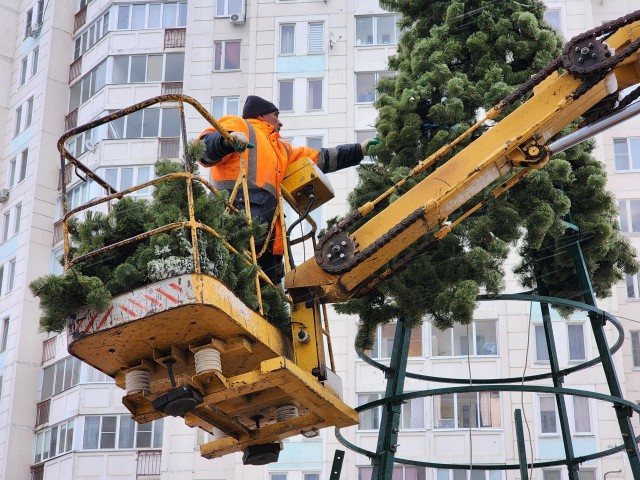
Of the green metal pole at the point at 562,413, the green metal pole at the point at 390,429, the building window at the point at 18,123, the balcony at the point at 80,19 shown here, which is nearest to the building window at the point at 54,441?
the building window at the point at 18,123

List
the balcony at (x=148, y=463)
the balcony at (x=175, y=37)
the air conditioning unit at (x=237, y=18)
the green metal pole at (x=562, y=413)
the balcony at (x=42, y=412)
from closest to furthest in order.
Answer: the green metal pole at (x=562, y=413), the balcony at (x=148, y=463), the balcony at (x=42, y=412), the air conditioning unit at (x=237, y=18), the balcony at (x=175, y=37)

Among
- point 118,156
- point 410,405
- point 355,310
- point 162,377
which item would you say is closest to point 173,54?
point 118,156

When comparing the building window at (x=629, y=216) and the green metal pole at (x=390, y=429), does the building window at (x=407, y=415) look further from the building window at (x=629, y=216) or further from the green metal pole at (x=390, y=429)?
the green metal pole at (x=390, y=429)

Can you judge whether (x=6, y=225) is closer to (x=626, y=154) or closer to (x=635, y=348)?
(x=626, y=154)

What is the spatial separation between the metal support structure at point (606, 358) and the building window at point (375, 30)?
3313 centimetres

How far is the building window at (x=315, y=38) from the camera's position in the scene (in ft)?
166

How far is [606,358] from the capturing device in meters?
16.9

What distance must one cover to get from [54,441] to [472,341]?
51.2 ft

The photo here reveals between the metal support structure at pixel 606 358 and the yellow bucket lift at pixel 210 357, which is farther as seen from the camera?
the metal support structure at pixel 606 358

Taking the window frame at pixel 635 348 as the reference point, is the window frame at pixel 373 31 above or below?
above

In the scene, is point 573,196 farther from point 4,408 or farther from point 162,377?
point 4,408

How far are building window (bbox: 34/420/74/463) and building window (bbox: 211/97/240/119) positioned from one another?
13.5 m

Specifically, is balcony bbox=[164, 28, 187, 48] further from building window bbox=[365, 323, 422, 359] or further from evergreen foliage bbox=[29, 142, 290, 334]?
evergreen foliage bbox=[29, 142, 290, 334]

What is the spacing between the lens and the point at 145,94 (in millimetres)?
50781
